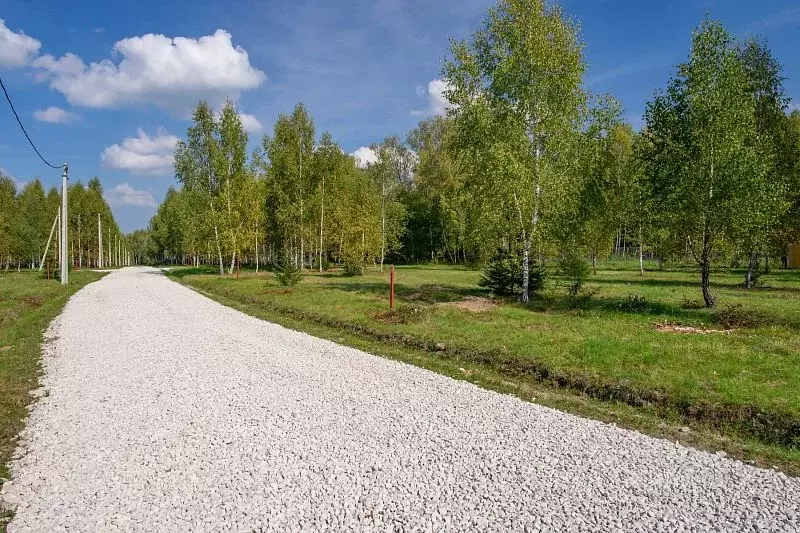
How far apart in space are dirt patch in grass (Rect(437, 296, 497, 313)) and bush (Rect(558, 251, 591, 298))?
12.1 feet

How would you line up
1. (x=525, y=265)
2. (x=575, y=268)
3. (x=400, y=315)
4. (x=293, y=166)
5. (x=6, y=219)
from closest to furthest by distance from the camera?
(x=400, y=315) → (x=575, y=268) → (x=525, y=265) → (x=293, y=166) → (x=6, y=219)

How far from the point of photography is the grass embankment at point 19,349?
25.8ft

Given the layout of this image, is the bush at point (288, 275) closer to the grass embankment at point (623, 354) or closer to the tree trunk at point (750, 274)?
the grass embankment at point (623, 354)

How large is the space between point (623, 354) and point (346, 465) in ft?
27.1

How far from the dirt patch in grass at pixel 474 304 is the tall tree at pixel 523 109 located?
6.32ft

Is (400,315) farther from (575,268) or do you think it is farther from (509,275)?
(575,268)

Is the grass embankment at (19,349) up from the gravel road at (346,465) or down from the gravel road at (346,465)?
up

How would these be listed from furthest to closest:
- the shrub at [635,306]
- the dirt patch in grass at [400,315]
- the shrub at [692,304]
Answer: the shrub at [692,304] → the shrub at [635,306] → the dirt patch in grass at [400,315]

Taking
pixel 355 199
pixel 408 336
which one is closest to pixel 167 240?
pixel 355 199

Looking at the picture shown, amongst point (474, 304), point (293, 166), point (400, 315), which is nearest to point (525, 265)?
point (474, 304)

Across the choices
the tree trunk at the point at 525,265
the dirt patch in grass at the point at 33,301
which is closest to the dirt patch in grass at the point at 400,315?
the tree trunk at the point at 525,265

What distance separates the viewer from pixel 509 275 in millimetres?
24172

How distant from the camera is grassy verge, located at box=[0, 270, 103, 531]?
783 cm

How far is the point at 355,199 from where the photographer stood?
51.0m
